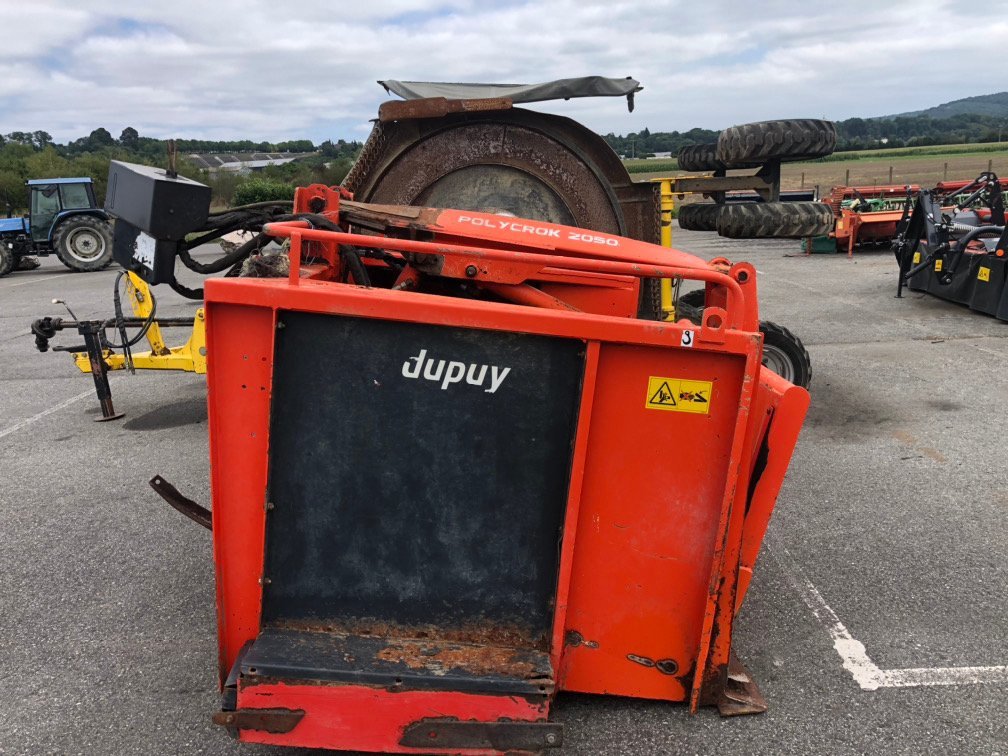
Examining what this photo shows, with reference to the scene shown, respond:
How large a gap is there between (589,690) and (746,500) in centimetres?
87

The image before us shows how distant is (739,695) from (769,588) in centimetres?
91

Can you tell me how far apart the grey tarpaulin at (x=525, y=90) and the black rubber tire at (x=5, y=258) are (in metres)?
16.9

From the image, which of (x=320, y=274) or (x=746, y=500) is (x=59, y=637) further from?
(x=746, y=500)

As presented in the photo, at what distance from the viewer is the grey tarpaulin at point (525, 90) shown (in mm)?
4500

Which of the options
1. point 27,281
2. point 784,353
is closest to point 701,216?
point 784,353

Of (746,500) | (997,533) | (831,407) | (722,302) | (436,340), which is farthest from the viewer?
(831,407)

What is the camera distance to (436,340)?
241 cm

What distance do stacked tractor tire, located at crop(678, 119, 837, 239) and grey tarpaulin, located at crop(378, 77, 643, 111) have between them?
102 centimetres

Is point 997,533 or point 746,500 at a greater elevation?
point 746,500

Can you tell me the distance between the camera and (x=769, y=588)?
11.8 feet

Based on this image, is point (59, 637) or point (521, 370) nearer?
point (521, 370)

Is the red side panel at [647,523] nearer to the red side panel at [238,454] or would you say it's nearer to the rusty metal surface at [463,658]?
the rusty metal surface at [463,658]

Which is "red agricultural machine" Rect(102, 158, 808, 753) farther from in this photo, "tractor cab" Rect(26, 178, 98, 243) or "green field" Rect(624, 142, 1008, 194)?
"green field" Rect(624, 142, 1008, 194)

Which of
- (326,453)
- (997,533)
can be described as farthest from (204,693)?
(997,533)
